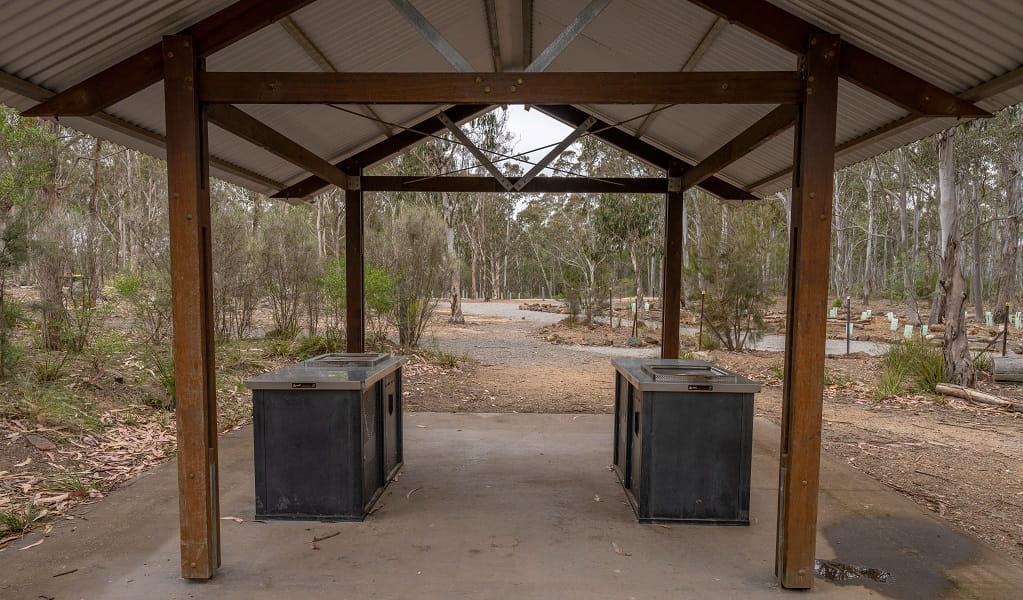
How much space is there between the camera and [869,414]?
26.6ft

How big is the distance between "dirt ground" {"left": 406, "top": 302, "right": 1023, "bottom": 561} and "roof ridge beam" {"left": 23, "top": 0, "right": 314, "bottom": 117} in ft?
17.8

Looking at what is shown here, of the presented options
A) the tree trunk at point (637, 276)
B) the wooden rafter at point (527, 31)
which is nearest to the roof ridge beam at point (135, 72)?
the wooden rafter at point (527, 31)

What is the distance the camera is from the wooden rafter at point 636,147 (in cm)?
644

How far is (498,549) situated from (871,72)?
3.53m

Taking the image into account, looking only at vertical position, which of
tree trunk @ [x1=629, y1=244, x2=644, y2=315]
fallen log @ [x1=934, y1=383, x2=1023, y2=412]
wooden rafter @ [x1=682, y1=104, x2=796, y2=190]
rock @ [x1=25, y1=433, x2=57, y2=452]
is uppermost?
wooden rafter @ [x1=682, y1=104, x2=796, y2=190]

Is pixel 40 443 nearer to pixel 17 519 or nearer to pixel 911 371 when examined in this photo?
pixel 17 519

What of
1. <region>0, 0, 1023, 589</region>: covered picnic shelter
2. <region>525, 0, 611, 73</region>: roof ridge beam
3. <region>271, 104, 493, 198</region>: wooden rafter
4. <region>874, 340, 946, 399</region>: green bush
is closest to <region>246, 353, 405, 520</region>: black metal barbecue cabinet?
<region>0, 0, 1023, 589</region>: covered picnic shelter

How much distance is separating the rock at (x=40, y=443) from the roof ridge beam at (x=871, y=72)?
672 cm

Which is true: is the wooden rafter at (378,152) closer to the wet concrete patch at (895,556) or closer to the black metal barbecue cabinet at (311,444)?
the black metal barbecue cabinet at (311,444)

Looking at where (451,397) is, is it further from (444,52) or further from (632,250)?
(632,250)

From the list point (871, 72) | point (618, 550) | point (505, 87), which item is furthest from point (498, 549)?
point (871, 72)

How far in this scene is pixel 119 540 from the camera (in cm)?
373

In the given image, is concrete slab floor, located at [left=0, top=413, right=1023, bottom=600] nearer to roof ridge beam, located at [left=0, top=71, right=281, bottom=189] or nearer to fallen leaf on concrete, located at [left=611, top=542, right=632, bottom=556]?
fallen leaf on concrete, located at [left=611, top=542, right=632, bottom=556]

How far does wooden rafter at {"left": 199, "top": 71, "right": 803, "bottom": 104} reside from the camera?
324 cm
